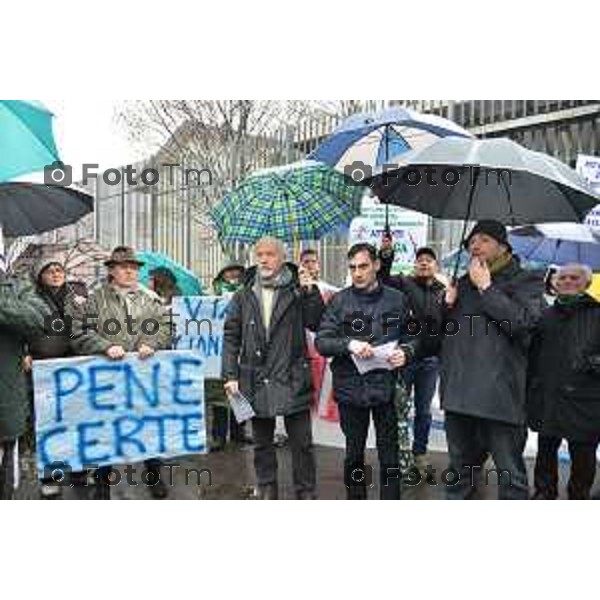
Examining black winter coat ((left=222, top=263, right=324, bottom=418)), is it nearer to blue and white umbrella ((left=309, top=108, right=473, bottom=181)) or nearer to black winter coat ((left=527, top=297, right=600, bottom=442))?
blue and white umbrella ((left=309, top=108, right=473, bottom=181))

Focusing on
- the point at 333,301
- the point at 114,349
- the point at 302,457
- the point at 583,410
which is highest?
the point at 333,301

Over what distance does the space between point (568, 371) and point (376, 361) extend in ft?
3.60

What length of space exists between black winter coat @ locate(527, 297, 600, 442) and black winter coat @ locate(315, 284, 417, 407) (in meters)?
0.78

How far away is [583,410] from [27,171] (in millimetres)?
3401

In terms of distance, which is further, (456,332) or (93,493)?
(93,493)

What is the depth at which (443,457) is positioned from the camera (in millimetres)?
5855

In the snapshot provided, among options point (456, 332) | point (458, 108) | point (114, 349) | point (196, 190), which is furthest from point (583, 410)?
point (196, 190)

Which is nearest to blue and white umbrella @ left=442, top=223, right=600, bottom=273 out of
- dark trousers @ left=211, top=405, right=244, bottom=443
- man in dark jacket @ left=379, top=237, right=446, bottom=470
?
man in dark jacket @ left=379, top=237, right=446, bottom=470

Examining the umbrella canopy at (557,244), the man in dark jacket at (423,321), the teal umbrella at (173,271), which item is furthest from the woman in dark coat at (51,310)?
the umbrella canopy at (557,244)

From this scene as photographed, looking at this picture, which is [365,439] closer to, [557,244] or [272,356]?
[272,356]

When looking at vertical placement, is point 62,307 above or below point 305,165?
below

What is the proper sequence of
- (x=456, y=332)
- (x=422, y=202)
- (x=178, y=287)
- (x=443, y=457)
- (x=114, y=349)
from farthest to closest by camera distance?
(x=178, y=287) → (x=443, y=457) → (x=422, y=202) → (x=114, y=349) → (x=456, y=332)

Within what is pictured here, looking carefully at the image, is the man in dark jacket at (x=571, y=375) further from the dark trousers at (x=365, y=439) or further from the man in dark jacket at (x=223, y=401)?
the man in dark jacket at (x=223, y=401)

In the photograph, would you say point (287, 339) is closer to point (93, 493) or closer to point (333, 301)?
point (333, 301)
